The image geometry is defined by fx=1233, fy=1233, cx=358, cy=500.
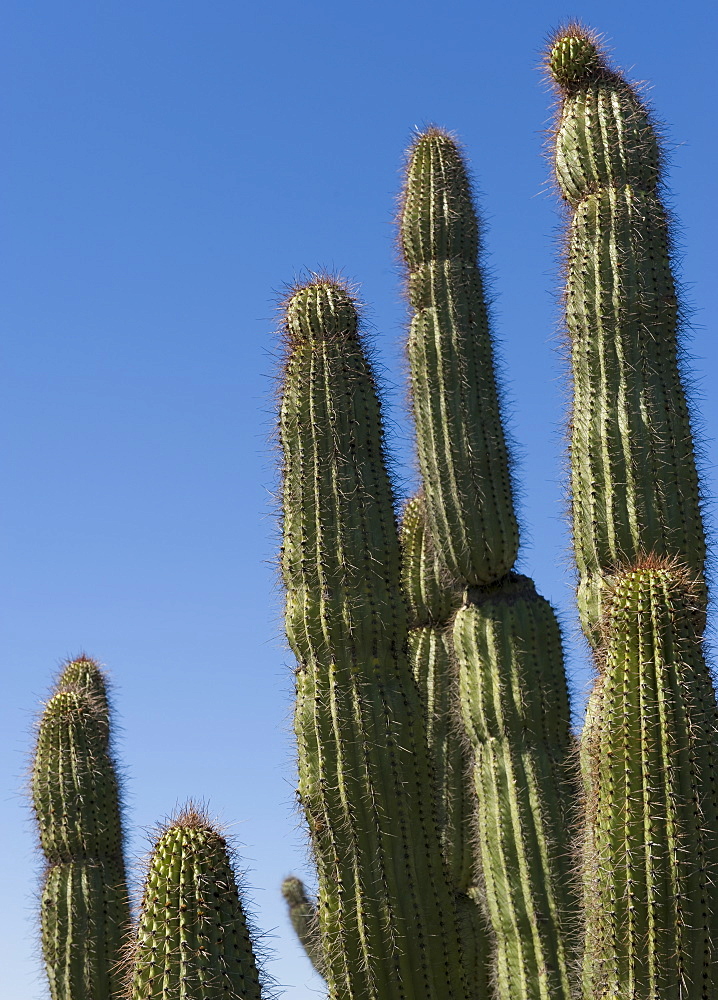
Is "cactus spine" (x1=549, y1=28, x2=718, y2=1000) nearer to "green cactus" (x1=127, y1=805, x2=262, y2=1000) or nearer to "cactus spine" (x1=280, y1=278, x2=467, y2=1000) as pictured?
"cactus spine" (x1=280, y1=278, x2=467, y2=1000)

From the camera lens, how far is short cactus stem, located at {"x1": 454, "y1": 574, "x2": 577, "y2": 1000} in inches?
241

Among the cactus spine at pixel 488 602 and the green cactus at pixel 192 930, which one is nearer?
the green cactus at pixel 192 930

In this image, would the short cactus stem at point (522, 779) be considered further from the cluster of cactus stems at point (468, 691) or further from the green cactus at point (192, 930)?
the green cactus at point (192, 930)

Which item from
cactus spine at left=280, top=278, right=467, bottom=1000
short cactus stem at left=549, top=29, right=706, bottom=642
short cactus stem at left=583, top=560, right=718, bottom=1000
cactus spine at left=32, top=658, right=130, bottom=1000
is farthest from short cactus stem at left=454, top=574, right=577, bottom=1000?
cactus spine at left=32, top=658, right=130, bottom=1000

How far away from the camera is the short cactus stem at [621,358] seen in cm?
578

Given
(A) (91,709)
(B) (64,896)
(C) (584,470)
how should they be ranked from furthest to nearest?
(A) (91,709)
(B) (64,896)
(C) (584,470)

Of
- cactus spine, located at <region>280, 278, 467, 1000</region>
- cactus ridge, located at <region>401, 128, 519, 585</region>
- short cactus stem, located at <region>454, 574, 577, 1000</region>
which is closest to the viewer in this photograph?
cactus spine, located at <region>280, 278, 467, 1000</region>

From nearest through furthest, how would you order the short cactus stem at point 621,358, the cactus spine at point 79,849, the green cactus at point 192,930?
the green cactus at point 192,930 < the short cactus stem at point 621,358 < the cactus spine at point 79,849

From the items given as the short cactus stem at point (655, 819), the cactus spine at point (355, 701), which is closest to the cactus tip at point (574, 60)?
Answer: the cactus spine at point (355, 701)

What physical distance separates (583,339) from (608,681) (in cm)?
241

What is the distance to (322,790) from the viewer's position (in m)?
4.96

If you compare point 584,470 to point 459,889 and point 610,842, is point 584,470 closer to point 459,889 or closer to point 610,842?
point 610,842

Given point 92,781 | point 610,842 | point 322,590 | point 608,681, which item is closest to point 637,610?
point 608,681

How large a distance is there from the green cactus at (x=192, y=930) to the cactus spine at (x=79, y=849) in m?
3.15
